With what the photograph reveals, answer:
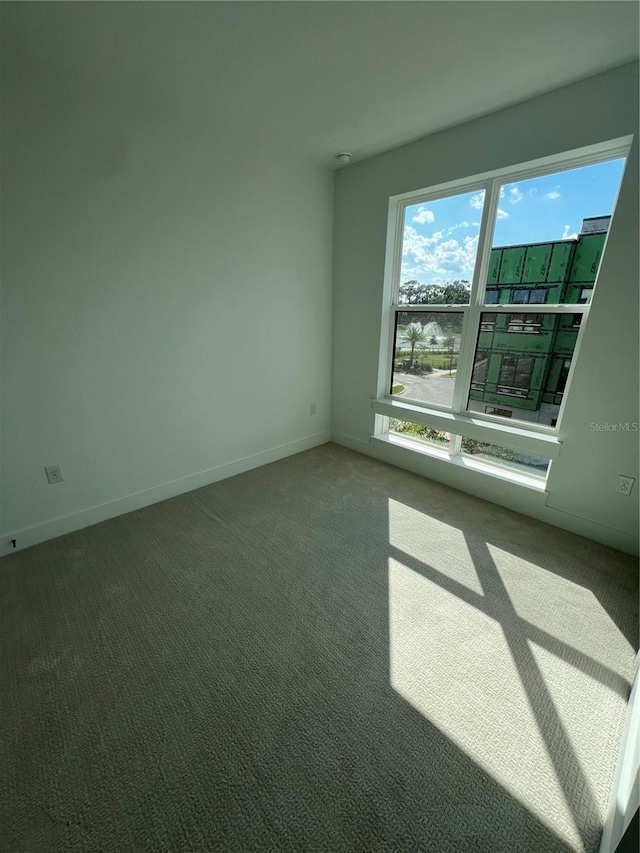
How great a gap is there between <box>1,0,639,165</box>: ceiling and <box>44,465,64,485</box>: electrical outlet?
6.59ft

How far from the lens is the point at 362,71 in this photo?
5.57 ft

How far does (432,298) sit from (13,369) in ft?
9.25

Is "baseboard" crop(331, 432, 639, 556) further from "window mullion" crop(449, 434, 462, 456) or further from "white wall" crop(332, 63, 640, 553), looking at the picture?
"window mullion" crop(449, 434, 462, 456)

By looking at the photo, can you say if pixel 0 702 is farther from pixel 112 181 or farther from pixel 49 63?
pixel 49 63

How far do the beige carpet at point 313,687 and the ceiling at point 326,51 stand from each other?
2.51m

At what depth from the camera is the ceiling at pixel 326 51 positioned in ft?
4.47

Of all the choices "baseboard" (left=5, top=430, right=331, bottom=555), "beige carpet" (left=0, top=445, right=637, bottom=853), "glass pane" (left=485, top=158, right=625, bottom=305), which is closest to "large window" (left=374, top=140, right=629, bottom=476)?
"glass pane" (left=485, top=158, right=625, bottom=305)

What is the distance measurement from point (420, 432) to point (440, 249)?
148cm

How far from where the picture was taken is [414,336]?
2.91 m

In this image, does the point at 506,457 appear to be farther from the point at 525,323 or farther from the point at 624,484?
the point at 525,323

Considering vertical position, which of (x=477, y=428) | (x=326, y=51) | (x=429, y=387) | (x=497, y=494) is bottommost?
(x=497, y=494)

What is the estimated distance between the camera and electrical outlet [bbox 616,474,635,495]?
1981mm

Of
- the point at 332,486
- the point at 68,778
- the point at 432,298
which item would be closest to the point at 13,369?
the point at 68,778

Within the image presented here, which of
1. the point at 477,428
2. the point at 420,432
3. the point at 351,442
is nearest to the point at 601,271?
the point at 477,428
